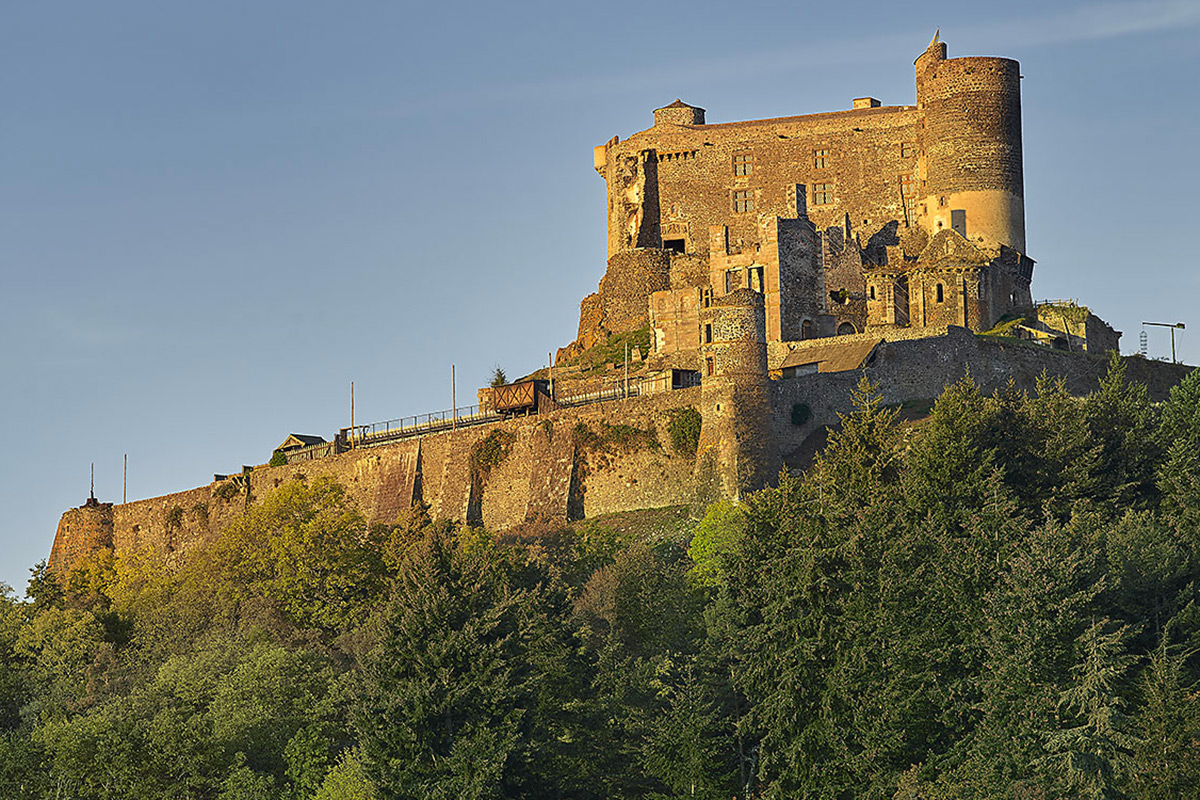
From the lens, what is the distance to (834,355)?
65938 mm

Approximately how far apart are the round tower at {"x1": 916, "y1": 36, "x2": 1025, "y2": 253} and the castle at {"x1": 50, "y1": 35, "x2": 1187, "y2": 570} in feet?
0.30

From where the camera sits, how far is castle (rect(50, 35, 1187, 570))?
6138cm

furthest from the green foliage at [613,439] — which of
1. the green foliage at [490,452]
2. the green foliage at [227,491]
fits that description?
the green foliage at [227,491]

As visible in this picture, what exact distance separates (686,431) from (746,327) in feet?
13.1

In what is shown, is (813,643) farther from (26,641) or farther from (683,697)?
(26,641)

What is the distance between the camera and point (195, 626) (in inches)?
2485

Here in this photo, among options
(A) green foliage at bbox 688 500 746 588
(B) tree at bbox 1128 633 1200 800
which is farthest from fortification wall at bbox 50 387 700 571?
(B) tree at bbox 1128 633 1200 800

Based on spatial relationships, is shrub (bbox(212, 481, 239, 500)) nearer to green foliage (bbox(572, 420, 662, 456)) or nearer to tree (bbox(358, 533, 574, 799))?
green foliage (bbox(572, 420, 662, 456))

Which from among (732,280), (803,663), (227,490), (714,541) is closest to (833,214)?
(732,280)

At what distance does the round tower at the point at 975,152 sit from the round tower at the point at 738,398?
20.1 metres

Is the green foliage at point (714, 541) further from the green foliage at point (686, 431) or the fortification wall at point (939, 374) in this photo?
the fortification wall at point (939, 374)

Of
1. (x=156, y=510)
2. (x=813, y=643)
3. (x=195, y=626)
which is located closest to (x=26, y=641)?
(x=195, y=626)

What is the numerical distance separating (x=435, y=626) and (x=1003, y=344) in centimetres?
3221

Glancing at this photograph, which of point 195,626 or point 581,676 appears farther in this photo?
point 195,626
